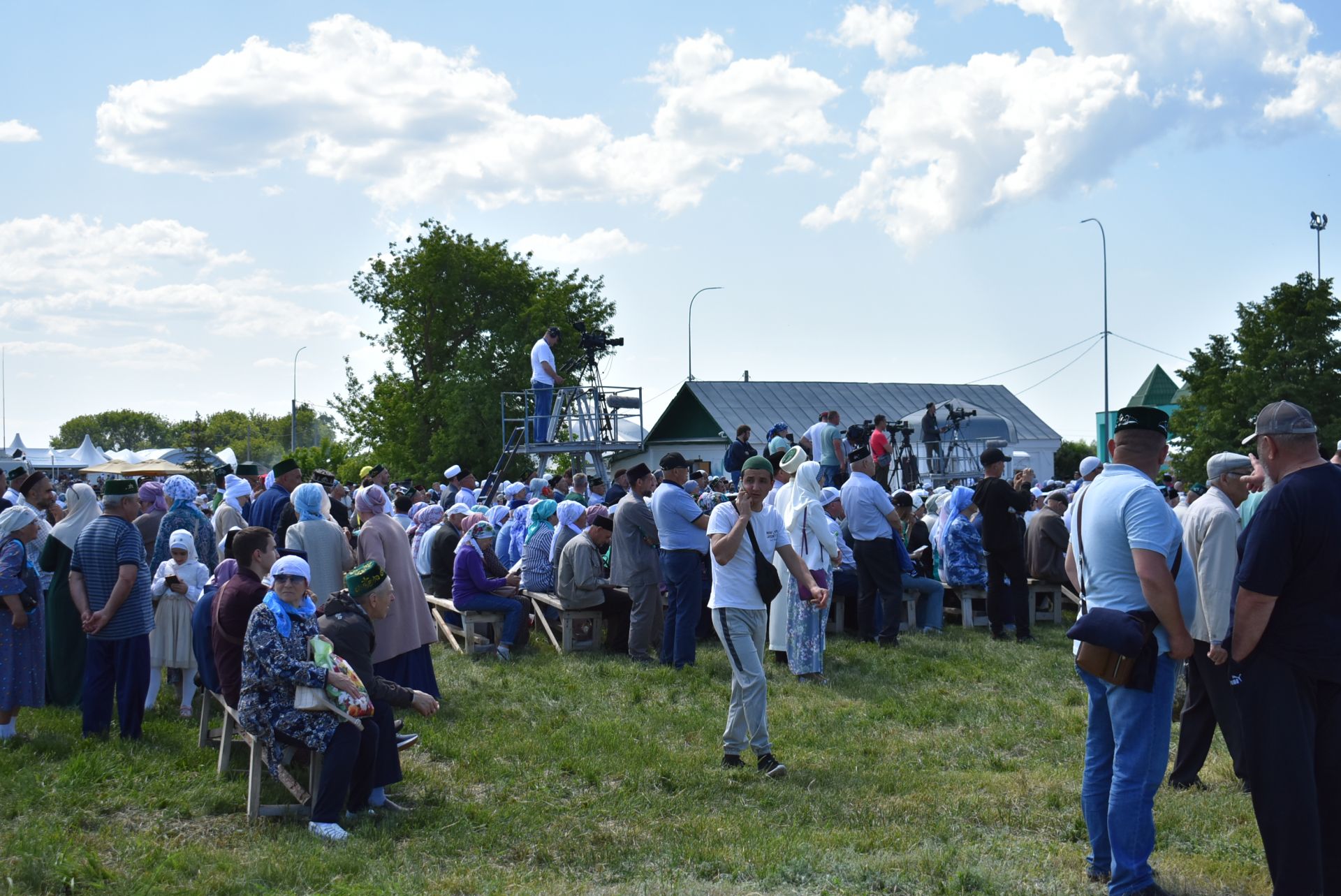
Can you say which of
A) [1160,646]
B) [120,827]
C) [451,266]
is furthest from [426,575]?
[451,266]

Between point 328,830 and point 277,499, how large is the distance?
454 centimetres

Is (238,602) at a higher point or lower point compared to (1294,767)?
higher

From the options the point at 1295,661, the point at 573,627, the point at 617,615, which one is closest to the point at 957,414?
the point at 617,615

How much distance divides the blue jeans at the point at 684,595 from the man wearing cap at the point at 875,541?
1.81 m

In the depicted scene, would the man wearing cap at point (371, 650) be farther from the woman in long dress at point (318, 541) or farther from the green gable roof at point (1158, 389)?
the green gable roof at point (1158, 389)

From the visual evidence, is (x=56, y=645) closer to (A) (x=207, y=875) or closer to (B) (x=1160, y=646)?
(A) (x=207, y=875)

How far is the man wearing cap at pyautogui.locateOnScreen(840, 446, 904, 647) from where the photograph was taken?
441 inches

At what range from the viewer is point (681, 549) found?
33.6ft

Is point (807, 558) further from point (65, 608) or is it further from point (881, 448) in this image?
point (881, 448)

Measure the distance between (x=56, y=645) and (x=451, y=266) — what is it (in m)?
35.9

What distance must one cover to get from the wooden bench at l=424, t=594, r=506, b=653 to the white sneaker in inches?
188

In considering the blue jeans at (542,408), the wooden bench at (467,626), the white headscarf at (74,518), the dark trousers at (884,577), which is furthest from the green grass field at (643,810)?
the blue jeans at (542,408)

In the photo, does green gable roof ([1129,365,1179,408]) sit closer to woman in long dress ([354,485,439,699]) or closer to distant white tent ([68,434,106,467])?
distant white tent ([68,434,106,467])

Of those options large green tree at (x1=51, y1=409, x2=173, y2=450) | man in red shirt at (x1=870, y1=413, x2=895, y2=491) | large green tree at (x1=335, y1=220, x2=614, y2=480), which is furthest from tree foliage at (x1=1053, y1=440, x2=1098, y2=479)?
large green tree at (x1=51, y1=409, x2=173, y2=450)
